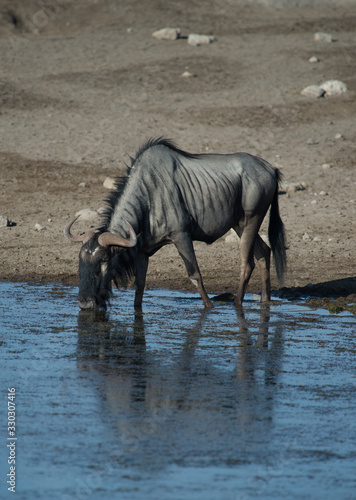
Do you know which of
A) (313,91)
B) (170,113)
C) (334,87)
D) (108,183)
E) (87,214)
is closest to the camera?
(87,214)

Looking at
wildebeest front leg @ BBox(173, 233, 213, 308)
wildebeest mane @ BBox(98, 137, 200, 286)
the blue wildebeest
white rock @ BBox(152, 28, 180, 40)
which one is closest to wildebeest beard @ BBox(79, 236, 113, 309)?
the blue wildebeest

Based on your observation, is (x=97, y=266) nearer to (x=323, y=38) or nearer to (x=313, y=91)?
(x=313, y=91)

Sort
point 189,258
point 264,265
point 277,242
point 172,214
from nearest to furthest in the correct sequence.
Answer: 1. point 172,214
2. point 189,258
3. point 264,265
4. point 277,242

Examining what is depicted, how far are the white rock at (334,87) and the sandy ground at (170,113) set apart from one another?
7.8 inches

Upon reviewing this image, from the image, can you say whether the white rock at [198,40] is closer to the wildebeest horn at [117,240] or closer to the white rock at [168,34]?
the white rock at [168,34]

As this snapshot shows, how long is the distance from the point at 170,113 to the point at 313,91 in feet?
9.99

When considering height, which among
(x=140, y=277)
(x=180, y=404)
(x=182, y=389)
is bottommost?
(x=140, y=277)

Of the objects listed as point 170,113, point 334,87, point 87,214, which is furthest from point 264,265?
point 334,87

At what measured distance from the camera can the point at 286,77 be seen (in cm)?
1828

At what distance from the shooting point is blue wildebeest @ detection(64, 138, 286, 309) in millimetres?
8016

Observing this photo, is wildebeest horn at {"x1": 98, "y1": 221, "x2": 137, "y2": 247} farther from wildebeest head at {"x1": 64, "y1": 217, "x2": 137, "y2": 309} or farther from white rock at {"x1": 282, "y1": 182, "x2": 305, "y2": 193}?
white rock at {"x1": 282, "y1": 182, "x2": 305, "y2": 193}

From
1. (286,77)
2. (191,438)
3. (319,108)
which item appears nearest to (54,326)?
(191,438)

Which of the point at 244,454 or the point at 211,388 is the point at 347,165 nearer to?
the point at 211,388

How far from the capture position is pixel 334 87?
1739 cm
